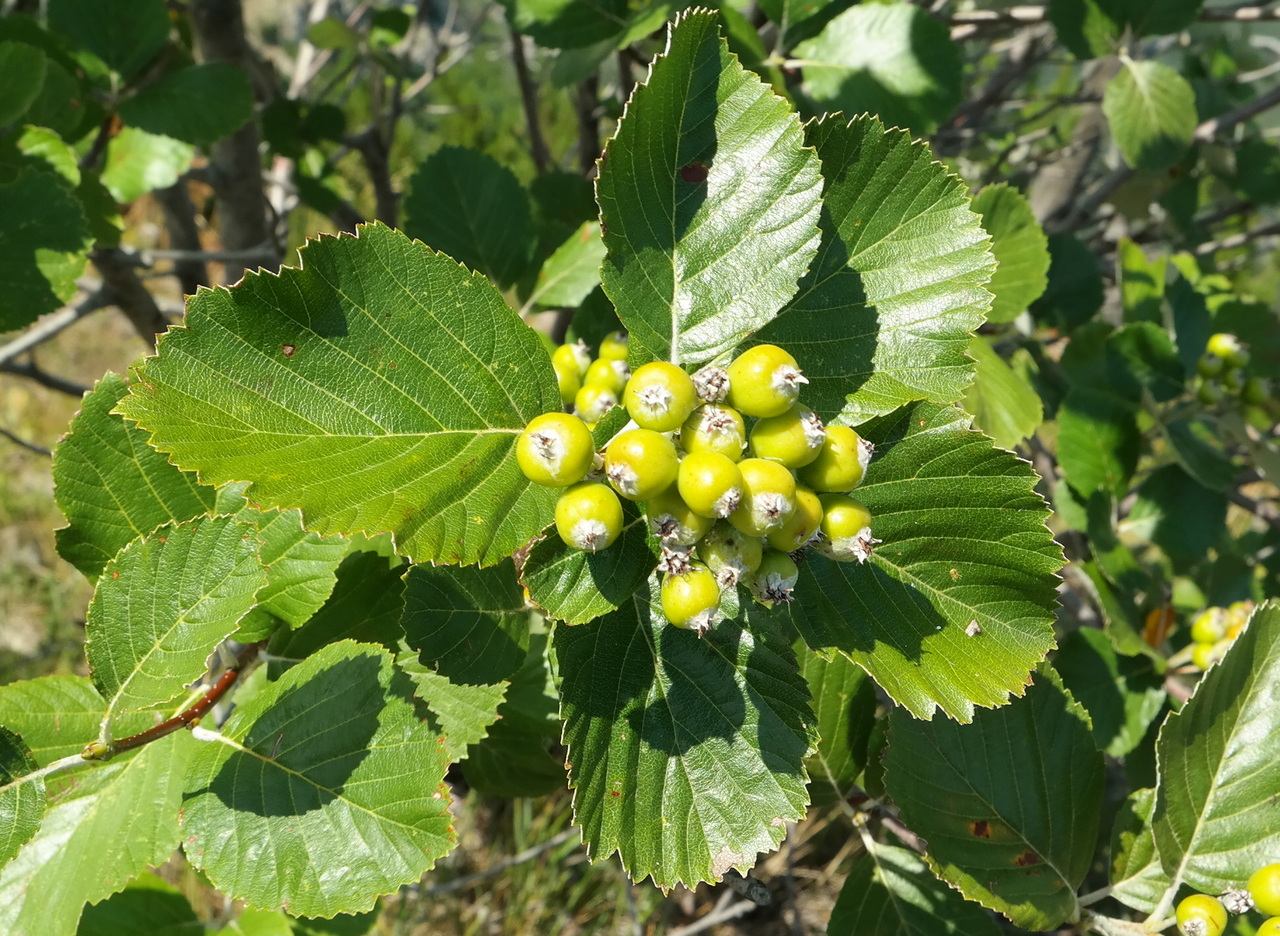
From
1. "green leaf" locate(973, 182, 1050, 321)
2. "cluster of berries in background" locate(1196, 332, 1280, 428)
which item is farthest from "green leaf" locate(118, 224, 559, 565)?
"cluster of berries in background" locate(1196, 332, 1280, 428)

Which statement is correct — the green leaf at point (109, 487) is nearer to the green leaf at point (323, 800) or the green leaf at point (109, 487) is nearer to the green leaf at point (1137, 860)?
the green leaf at point (323, 800)

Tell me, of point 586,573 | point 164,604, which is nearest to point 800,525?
point 586,573

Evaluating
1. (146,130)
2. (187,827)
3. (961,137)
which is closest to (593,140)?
(146,130)

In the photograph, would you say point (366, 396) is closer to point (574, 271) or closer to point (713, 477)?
point (713, 477)

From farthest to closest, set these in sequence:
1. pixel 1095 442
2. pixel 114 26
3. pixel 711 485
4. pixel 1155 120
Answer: pixel 1155 120
pixel 114 26
pixel 1095 442
pixel 711 485

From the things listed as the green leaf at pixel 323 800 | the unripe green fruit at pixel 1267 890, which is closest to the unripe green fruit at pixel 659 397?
the green leaf at pixel 323 800

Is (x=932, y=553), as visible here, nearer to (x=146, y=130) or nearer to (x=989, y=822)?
(x=989, y=822)
